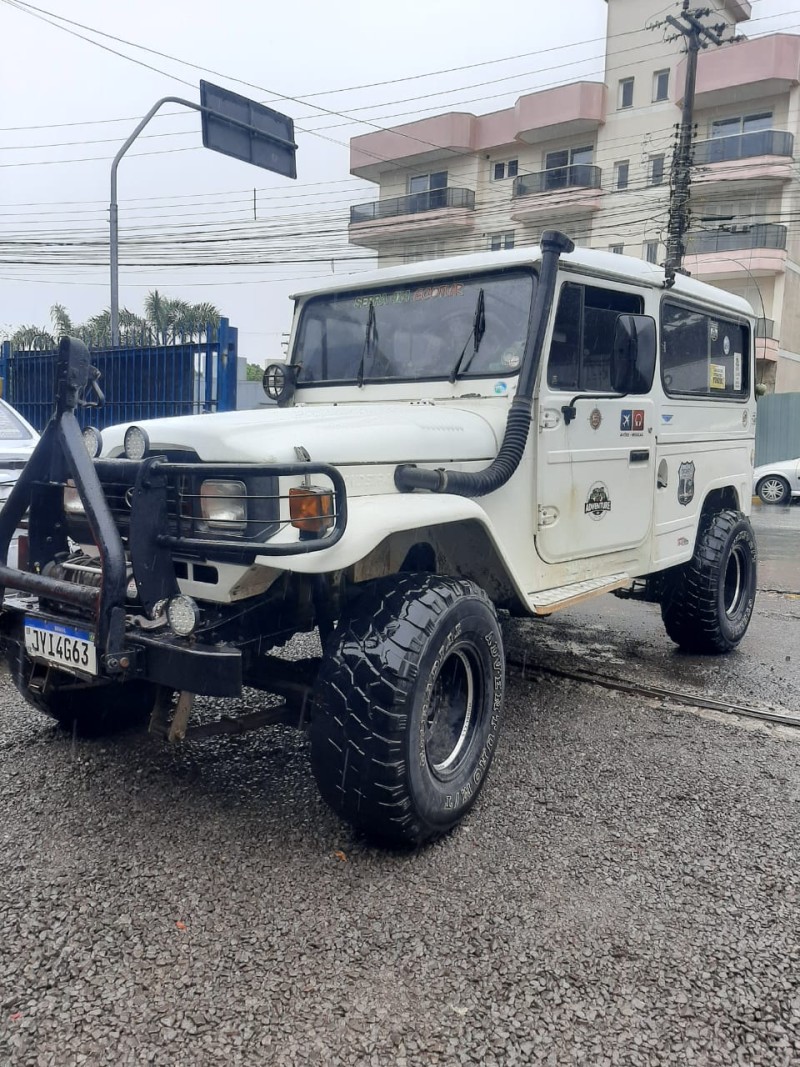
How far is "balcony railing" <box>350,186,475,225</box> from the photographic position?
3347 cm

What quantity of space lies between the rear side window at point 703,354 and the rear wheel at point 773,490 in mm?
13290

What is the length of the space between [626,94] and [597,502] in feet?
104

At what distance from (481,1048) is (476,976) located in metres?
0.26

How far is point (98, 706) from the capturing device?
3.90 m

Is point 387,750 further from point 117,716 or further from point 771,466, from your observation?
point 771,466

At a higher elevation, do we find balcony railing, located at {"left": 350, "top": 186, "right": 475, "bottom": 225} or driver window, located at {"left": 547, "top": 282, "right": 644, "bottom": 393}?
balcony railing, located at {"left": 350, "top": 186, "right": 475, "bottom": 225}

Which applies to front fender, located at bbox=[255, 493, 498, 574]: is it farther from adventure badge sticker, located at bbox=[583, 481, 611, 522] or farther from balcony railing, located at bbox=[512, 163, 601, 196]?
balcony railing, located at bbox=[512, 163, 601, 196]

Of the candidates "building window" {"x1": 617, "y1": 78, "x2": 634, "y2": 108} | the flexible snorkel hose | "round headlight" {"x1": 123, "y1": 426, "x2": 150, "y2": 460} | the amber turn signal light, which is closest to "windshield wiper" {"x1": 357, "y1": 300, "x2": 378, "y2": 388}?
the flexible snorkel hose

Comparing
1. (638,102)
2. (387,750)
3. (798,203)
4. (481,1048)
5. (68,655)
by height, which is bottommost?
(481,1048)

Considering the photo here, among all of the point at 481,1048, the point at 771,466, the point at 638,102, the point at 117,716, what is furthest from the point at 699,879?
the point at 638,102

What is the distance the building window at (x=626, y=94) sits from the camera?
3106 centimetres

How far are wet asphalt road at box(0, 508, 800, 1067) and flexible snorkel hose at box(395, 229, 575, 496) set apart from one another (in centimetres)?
125

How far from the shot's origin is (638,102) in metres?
30.8

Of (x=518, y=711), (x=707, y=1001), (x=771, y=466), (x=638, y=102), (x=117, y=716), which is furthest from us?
(x=638, y=102)
